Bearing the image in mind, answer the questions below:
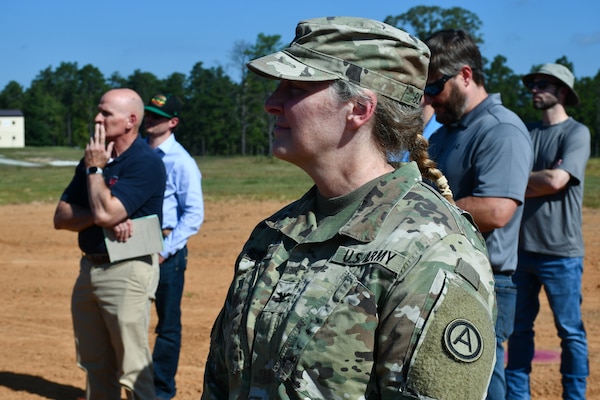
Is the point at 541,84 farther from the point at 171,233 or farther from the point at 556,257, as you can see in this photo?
the point at 171,233

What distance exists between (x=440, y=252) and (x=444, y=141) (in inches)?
98.5

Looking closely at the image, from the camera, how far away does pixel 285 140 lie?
236cm

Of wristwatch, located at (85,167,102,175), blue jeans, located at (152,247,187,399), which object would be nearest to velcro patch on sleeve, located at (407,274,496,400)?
wristwatch, located at (85,167,102,175)

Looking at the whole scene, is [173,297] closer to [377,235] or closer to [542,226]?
[542,226]

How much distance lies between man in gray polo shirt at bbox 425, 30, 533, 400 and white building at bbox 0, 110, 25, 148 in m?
108

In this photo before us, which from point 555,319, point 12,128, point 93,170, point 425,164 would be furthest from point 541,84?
point 12,128

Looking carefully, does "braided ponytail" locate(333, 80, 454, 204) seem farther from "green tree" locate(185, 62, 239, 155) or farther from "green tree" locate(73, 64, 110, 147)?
"green tree" locate(73, 64, 110, 147)

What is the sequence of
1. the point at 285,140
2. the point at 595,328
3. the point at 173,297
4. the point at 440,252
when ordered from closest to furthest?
1. the point at 440,252
2. the point at 285,140
3. the point at 173,297
4. the point at 595,328

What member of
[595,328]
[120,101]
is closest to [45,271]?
[120,101]

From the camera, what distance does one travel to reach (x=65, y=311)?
9289 mm

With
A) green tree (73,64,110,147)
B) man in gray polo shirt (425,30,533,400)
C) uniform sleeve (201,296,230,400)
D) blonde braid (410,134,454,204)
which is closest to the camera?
uniform sleeve (201,296,230,400)

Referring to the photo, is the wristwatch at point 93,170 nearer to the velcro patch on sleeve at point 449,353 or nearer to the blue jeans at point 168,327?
the blue jeans at point 168,327

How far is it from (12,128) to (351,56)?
112 meters

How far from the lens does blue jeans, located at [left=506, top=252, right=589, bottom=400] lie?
18.1 ft
